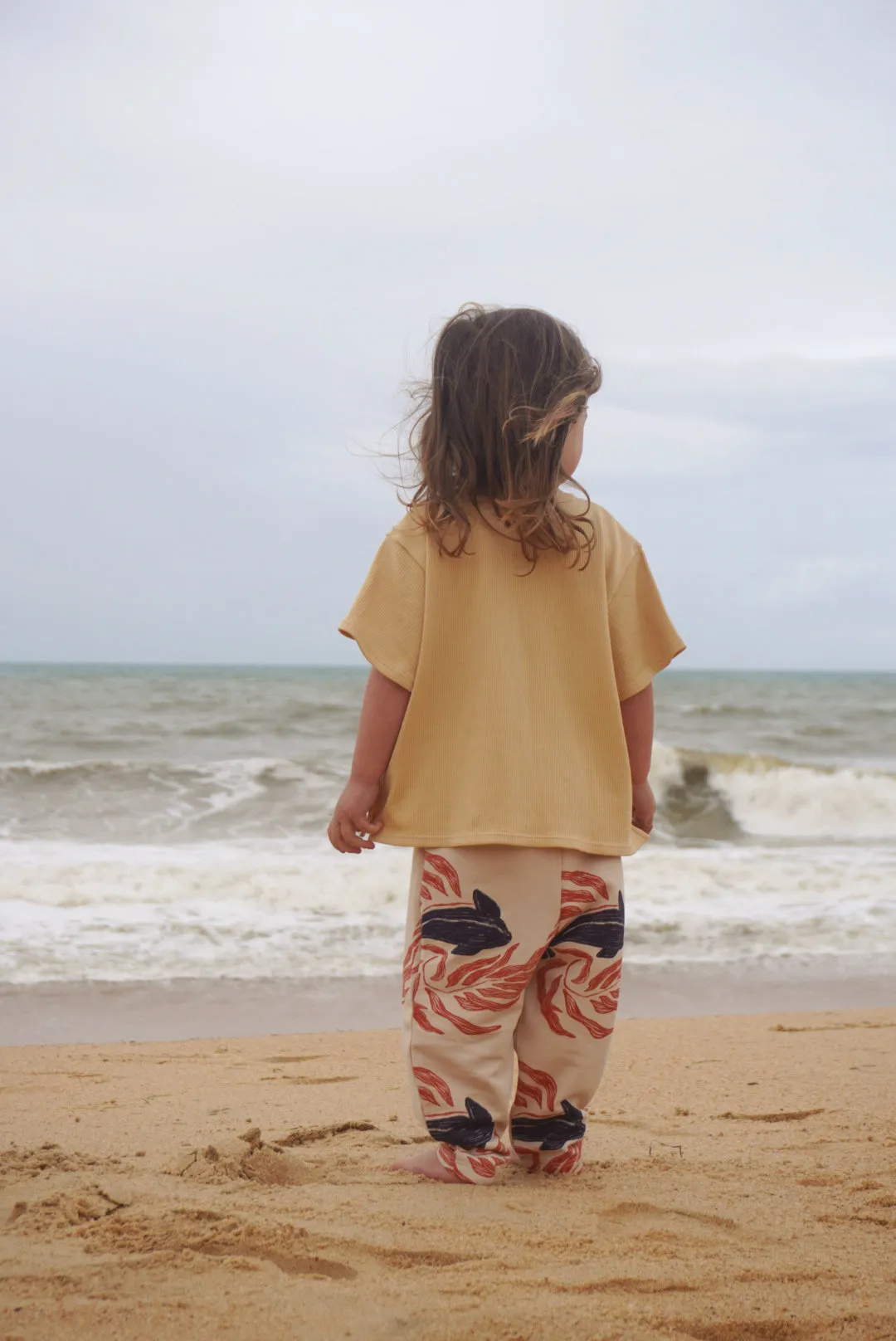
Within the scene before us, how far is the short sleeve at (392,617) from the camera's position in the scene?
6.71 feet

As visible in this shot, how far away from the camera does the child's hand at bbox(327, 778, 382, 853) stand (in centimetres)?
204

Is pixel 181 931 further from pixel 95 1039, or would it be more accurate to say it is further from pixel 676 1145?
pixel 676 1145

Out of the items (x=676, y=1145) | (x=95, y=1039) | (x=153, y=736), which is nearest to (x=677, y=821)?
(x=153, y=736)

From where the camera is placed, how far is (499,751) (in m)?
2.01

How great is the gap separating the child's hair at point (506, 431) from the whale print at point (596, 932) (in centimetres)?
65

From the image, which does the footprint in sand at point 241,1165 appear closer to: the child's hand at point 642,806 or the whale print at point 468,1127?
the whale print at point 468,1127

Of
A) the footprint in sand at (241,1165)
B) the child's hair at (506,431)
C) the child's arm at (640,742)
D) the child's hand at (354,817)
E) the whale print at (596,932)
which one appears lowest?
the footprint in sand at (241,1165)

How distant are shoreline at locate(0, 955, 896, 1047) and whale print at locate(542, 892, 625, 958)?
228cm

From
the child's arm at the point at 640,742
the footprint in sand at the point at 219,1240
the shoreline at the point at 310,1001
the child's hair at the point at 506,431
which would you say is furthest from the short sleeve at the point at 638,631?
the shoreline at the point at 310,1001

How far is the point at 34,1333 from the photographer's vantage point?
4.58 ft

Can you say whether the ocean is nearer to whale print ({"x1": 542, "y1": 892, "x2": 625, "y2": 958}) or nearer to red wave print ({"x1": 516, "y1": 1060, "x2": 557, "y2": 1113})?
red wave print ({"x1": 516, "y1": 1060, "x2": 557, "y2": 1113})

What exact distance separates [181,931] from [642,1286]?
4.10 m

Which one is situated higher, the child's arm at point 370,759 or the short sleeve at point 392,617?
the short sleeve at point 392,617

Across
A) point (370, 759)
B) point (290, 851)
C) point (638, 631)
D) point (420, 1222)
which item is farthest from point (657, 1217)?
point (290, 851)
